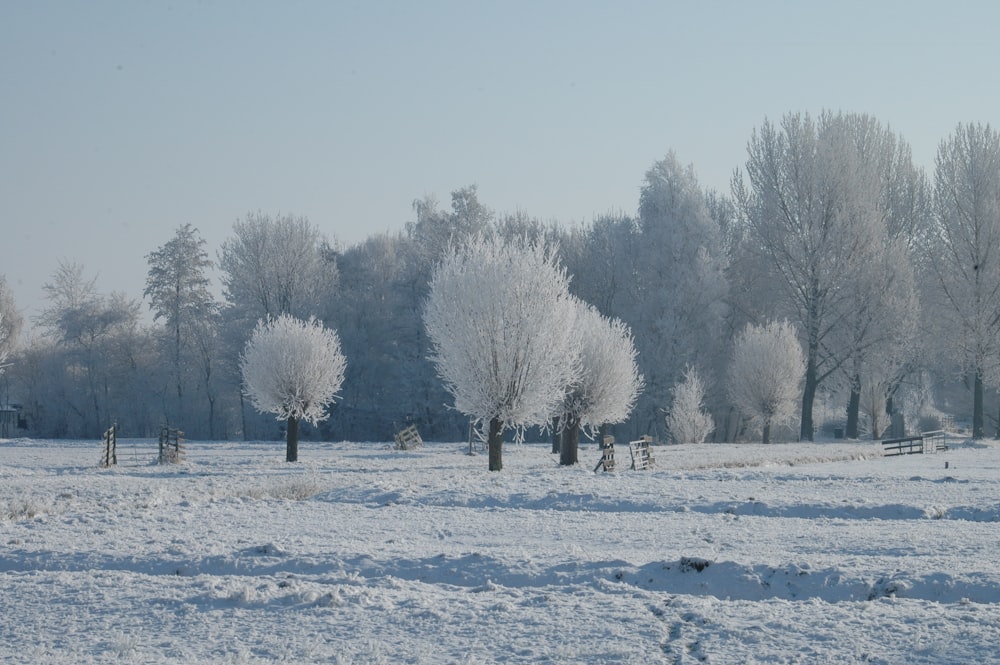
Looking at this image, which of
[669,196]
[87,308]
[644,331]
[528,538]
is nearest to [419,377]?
[644,331]

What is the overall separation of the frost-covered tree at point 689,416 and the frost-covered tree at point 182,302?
31236mm

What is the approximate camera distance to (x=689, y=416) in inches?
1871

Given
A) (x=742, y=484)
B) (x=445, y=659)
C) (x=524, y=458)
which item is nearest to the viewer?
(x=445, y=659)

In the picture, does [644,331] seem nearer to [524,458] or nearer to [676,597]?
[524,458]

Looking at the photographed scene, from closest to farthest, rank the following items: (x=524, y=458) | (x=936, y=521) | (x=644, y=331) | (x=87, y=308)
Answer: (x=936, y=521)
(x=524, y=458)
(x=644, y=331)
(x=87, y=308)

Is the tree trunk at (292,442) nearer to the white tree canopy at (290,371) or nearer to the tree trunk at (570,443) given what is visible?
the white tree canopy at (290,371)

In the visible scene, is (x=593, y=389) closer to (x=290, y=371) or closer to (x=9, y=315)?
(x=290, y=371)

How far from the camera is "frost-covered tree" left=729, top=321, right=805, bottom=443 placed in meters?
48.3

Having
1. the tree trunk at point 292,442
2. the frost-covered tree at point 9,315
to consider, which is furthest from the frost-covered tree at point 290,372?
the frost-covered tree at point 9,315

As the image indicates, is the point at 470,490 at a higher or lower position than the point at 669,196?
lower

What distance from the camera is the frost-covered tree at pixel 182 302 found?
60.8 metres

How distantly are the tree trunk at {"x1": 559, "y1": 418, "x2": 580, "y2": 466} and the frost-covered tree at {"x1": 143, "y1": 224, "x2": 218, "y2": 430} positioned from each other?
34.4 meters

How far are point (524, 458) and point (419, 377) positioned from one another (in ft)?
64.6

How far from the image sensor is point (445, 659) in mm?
8750
